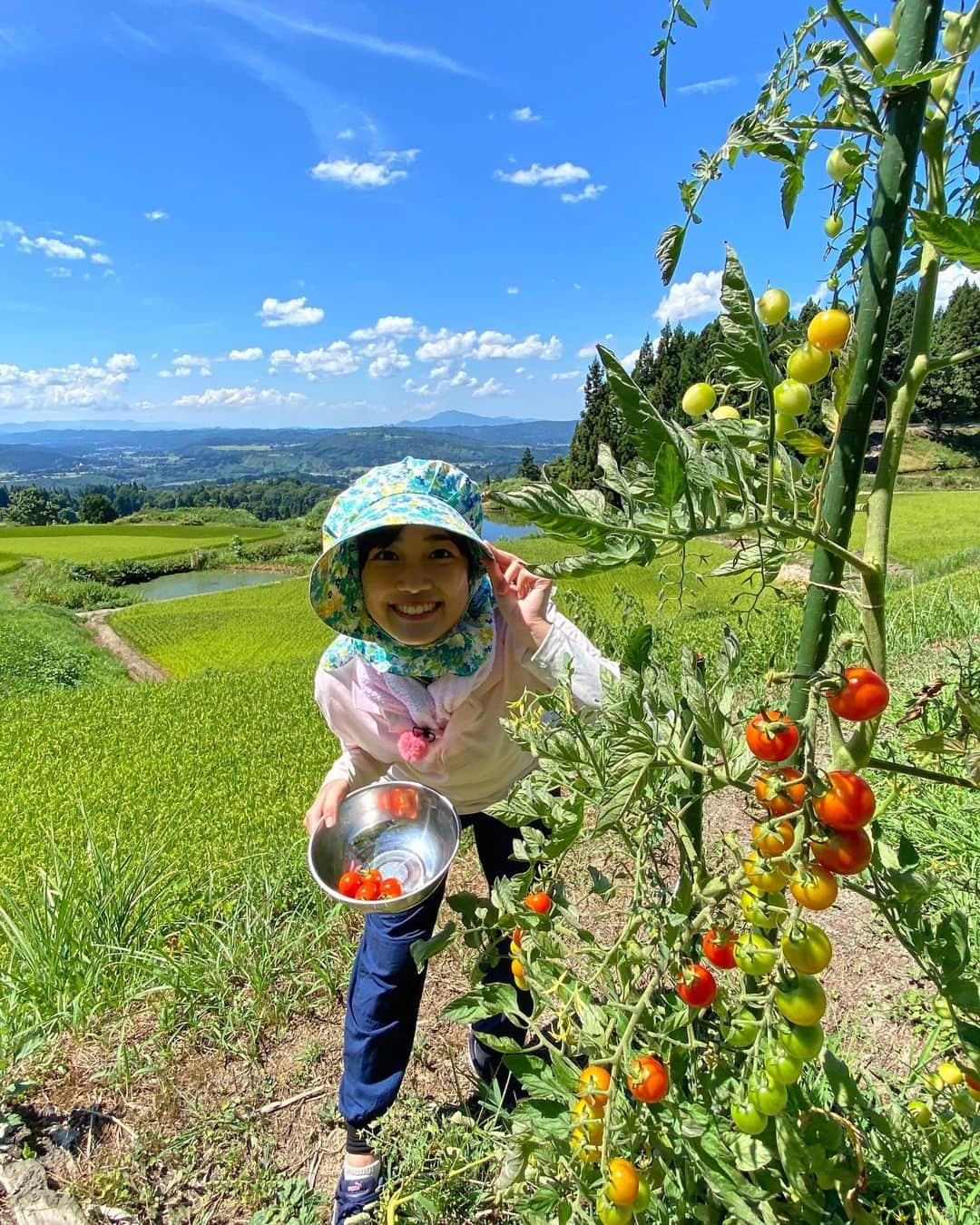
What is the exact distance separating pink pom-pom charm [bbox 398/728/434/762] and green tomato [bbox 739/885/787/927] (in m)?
1.36

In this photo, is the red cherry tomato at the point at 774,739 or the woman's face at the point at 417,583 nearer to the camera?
the red cherry tomato at the point at 774,739

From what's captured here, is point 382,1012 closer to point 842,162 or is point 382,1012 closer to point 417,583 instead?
point 417,583

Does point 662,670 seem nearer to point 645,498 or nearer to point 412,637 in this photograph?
point 645,498

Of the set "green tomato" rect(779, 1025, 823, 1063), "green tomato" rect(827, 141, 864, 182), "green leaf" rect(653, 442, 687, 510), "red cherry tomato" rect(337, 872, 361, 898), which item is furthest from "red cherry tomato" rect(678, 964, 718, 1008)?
"red cherry tomato" rect(337, 872, 361, 898)

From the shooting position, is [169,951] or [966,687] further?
[169,951]

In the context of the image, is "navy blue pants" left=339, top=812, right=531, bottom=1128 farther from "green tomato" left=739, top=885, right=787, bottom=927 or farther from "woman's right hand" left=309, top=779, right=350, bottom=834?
"green tomato" left=739, top=885, right=787, bottom=927

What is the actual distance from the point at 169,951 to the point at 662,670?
2.93 m

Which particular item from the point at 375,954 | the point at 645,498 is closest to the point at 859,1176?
the point at 645,498

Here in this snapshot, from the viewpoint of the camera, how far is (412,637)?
1915 millimetres

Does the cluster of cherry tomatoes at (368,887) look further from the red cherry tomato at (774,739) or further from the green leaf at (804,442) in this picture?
the green leaf at (804,442)

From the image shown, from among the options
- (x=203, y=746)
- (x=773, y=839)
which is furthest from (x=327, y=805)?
(x=203, y=746)

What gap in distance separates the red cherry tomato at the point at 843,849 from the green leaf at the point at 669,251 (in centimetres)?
58

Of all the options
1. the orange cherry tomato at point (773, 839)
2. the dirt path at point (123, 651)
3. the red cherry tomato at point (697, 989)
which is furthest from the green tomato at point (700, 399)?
the dirt path at point (123, 651)

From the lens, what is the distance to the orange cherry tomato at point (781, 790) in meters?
0.65
